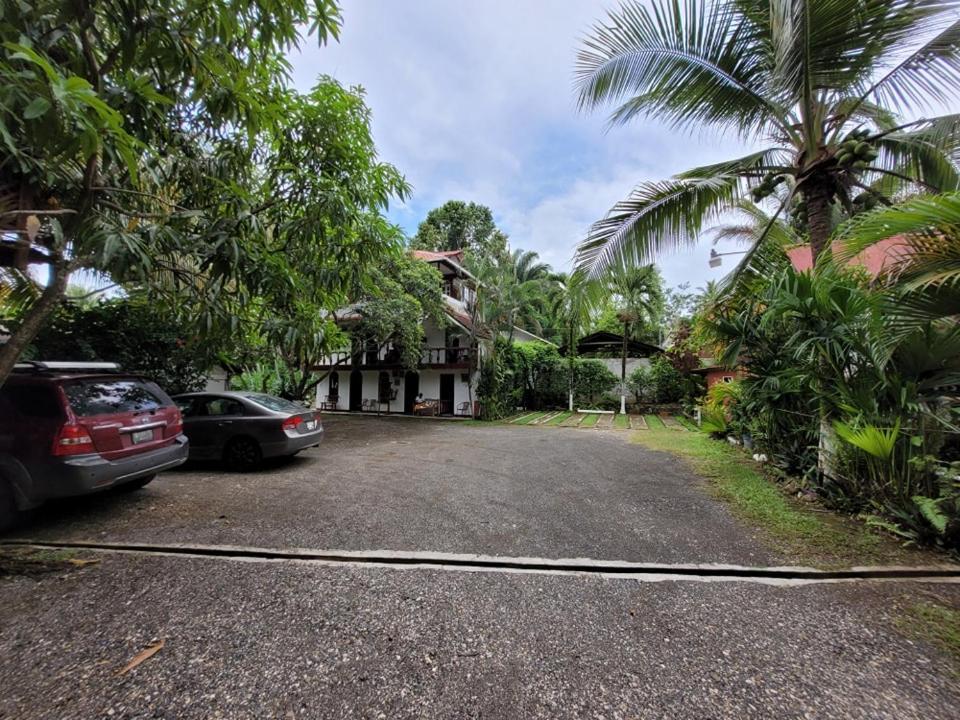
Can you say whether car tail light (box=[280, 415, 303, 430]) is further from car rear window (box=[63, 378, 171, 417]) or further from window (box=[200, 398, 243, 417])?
car rear window (box=[63, 378, 171, 417])

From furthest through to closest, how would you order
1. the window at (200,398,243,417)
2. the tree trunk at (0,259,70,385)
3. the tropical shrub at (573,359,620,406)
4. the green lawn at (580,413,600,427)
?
the tropical shrub at (573,359,620,406), the green lawn at (580,413,600,427), the window at (200,398,243,417), the tree trunk at (0,259,70,385)

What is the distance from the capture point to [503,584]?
118 inches

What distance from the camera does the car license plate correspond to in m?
4.33

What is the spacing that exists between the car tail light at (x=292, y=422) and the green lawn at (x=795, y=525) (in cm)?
677

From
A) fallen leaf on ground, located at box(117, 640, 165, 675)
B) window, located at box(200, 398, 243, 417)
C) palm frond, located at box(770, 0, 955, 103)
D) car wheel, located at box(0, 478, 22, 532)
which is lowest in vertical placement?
fallen leaf on ground, located at box(117, 640, 165, 675)

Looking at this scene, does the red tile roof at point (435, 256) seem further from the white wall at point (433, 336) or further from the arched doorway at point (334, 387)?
the arched doorway at point (334, 387)

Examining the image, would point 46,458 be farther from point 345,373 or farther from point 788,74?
point 345,373

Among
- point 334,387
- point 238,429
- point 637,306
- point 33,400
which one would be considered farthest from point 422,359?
point 33,400

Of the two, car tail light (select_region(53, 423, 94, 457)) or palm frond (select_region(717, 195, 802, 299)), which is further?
palm frond (select_region(717, 195, 802, 299))

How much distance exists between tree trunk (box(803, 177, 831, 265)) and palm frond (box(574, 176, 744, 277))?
3.07 feet

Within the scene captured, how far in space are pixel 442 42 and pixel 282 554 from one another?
23.2 ft

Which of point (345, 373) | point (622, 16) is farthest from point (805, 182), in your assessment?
point (345, 373)

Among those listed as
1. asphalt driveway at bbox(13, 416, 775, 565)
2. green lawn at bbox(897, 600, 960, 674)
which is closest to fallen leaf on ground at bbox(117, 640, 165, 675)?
asphalt driveway at bbox(13, 416, 775, 565)

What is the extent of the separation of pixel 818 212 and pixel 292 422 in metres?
8.78
